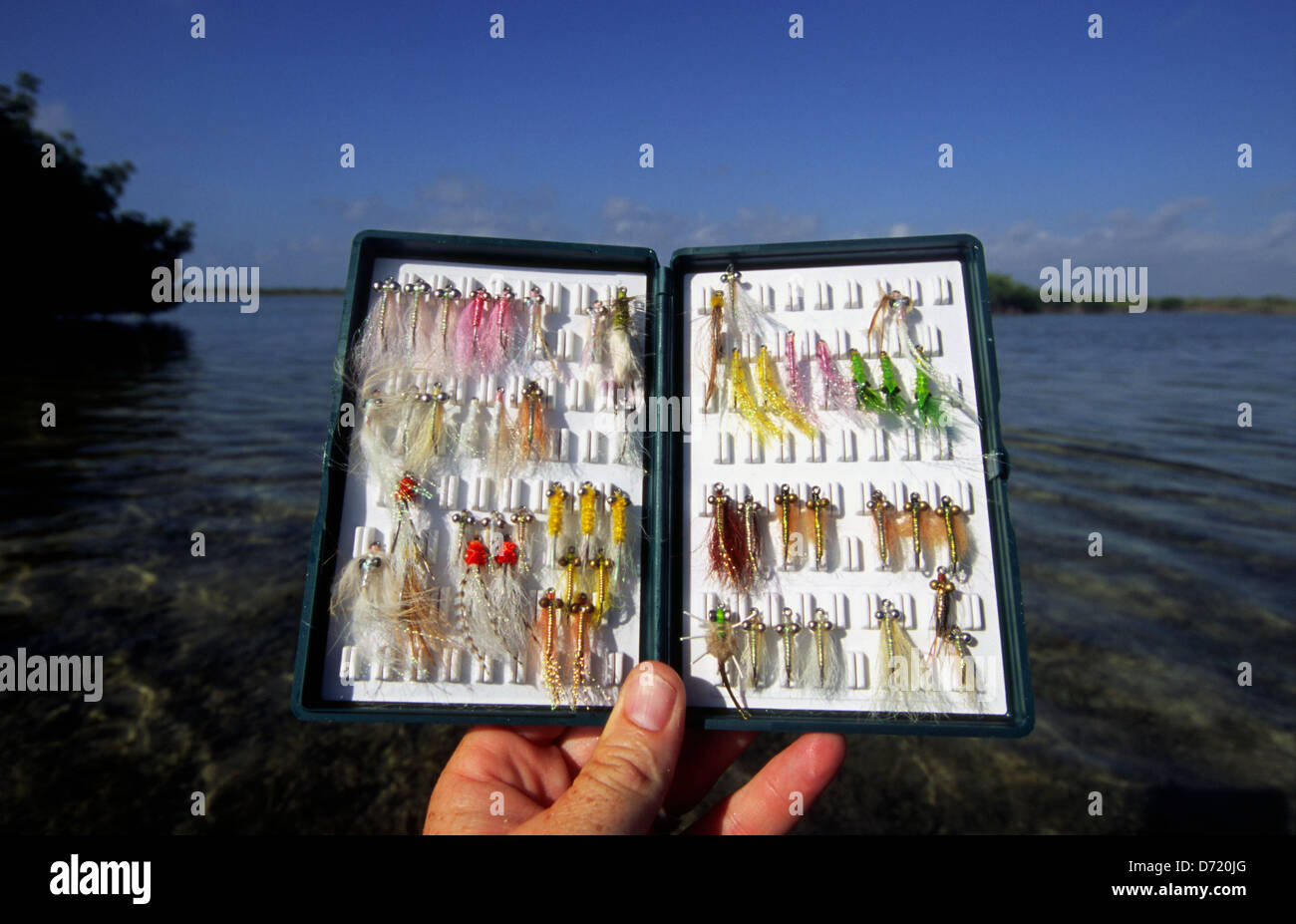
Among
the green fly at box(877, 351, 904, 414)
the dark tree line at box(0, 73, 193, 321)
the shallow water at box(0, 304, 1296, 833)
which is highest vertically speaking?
the dark tree line at box(0, 73, 193, 321)

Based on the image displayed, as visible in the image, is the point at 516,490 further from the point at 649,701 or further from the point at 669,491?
the point at 649,701

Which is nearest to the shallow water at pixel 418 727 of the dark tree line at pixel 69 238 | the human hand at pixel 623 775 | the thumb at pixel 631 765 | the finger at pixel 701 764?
the finger at pixel 701 764

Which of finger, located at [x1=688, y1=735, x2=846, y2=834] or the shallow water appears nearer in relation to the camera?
finger, located at [x1=688, y1=735, x2=846, y2=834]

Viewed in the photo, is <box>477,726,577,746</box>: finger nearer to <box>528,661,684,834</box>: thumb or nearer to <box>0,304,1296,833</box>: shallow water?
<box>528,661,684,834</box>: thumb

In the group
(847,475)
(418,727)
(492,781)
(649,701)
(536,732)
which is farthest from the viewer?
(418,727)

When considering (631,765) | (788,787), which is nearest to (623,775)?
(631,765)

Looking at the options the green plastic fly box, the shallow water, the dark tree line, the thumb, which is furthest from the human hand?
the dark tree line

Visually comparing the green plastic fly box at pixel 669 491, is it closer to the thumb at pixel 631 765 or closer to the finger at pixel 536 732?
the thumb at pixel 631 765

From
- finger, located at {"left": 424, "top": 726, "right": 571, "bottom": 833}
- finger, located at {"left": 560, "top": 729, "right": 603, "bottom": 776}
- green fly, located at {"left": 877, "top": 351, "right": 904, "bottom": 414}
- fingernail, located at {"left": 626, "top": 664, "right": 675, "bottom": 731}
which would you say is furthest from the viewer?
finger, located at {"left": 560, "top": 729, "right": 603, "bottom": 776}
